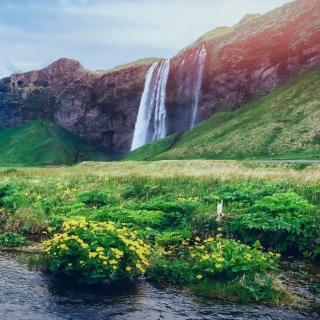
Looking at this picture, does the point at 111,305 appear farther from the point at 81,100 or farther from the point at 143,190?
the point at 81,100

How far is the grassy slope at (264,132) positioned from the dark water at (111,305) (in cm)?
5839

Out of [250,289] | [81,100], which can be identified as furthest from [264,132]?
[81,100]

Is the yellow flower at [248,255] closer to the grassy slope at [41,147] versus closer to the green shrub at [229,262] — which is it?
the green shrub at [229,262]

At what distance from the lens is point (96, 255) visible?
1405 centimetres

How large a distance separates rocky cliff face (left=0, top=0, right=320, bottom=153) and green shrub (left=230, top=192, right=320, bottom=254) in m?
95.6

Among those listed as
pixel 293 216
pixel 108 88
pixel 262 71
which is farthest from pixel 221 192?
pixel 108 88

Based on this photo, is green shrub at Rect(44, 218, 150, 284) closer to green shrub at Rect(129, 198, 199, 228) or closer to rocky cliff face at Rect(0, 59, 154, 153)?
green shrub at Rect(129, 198, 199, 228)

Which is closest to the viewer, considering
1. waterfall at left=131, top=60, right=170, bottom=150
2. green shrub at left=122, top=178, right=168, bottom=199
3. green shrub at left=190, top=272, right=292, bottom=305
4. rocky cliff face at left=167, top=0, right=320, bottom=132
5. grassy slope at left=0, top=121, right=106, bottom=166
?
green shrub at left=190, top=272, right=292, bottom=305

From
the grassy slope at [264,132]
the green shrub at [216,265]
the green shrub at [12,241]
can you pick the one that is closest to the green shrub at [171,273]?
the green shrub at [216,265]

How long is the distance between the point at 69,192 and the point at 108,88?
12891cm

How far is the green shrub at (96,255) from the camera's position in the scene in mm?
13773

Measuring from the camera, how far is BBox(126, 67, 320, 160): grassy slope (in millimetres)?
79875

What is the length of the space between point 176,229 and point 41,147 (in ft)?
445

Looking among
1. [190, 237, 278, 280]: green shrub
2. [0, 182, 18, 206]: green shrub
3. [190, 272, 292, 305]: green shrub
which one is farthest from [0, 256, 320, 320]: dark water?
[0, 182, 18, 206]: green shrub
